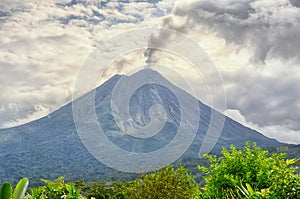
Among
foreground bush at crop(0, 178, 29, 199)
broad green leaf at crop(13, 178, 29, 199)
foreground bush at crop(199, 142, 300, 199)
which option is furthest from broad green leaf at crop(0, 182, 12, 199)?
foreground bush at crop(199, 142, 300, 199)

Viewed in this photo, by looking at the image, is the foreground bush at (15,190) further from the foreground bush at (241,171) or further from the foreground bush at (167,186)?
the foreground bush at (167,186)

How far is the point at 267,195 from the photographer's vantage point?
17.9 feet

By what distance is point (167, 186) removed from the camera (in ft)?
51.9

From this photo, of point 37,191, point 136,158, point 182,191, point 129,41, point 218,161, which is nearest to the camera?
point 37,191

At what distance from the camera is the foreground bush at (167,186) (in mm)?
15664

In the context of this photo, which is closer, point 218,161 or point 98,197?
point 218,161

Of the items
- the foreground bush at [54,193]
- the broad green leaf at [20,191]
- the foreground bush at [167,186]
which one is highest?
the broad green leaf at [20,191]

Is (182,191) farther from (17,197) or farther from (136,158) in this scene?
(136,158)

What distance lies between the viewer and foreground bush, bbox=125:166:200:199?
51.4ft

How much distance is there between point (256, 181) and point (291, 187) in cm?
328

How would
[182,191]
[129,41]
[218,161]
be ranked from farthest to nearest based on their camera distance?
[129,41] → [182,191] → [218,161]

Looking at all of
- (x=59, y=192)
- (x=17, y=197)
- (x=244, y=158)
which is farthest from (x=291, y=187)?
(x=59, y=192)

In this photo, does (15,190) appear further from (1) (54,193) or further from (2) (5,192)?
(1) (54,193)

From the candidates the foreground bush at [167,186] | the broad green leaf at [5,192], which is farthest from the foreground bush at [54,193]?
the foreground bush at [167,186]
